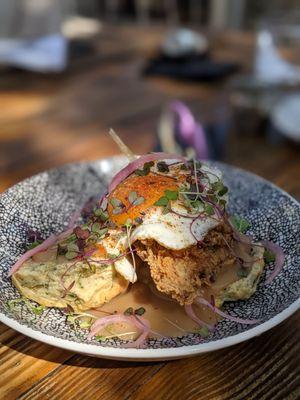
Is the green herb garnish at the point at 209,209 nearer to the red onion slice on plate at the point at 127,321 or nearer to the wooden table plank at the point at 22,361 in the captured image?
the red onion slice on plate at the point at 127,321

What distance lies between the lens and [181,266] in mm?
991

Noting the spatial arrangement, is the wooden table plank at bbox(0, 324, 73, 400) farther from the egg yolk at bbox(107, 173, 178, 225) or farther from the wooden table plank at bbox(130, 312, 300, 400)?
the egg yolk at bbox(107, 173, 178, 225)

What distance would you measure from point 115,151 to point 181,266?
1.06m

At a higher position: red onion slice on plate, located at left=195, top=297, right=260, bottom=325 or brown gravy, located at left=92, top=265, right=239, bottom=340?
red onion slice on plate, located at left=195, top=297, right=260, bottom=325

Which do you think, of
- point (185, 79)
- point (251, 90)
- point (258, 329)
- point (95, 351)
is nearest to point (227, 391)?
point (258, 329)

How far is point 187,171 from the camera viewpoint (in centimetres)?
111

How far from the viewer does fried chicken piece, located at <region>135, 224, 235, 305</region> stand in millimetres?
982

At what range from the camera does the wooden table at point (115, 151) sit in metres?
0.91

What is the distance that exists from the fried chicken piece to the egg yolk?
0.07 m

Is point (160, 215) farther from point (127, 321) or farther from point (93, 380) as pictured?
point (93, 380)

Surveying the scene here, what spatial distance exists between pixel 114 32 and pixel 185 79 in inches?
52.7

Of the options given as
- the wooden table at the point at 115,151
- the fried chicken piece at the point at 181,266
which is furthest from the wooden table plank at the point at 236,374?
the fried chicken piece at the point at 181,266

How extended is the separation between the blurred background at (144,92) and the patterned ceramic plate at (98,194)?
0.81 ft

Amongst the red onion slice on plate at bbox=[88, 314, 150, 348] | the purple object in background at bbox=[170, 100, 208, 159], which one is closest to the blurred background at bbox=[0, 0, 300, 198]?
the purple object in background at bbox=[170, 100, 208, 159]
